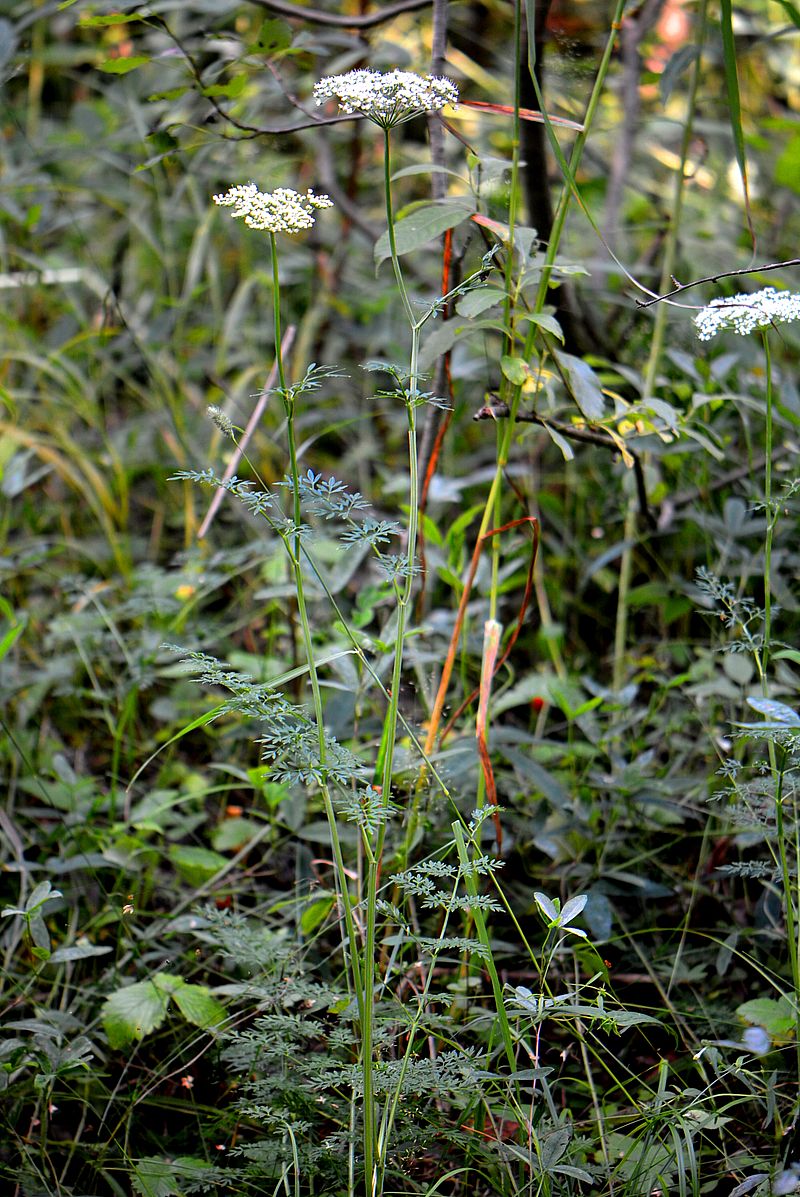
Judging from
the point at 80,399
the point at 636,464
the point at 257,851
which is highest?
the point at 636,464

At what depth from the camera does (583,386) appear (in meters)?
1.08

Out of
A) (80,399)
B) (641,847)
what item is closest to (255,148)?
(80,399)

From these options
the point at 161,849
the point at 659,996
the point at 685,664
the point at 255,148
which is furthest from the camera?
the point at 255,148

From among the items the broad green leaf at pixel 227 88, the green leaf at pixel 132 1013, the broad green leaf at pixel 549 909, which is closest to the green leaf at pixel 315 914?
the green leaf at pixel 132 1013

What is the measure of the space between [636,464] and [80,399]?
109cm

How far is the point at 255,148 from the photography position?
7.84 ft

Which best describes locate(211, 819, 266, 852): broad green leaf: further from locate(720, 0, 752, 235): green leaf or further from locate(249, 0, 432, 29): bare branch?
locate(249, 0, 432, 29): bare branch

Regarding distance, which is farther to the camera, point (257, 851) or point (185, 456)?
point (185, 456)

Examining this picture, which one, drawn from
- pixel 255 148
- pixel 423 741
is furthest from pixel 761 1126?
pixel 255 148

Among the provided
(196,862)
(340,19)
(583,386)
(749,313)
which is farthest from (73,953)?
(340,19)

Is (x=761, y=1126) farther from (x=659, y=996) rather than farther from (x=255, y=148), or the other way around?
(x=255, y=148)

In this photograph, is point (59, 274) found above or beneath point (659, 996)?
above

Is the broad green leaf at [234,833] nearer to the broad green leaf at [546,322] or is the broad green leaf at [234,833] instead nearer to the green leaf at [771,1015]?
the green leaf at [771,1015]

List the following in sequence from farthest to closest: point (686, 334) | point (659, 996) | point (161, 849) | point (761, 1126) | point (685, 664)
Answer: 1. point (686, 334)
2. point (685, 664)
3. point (161, 849)
4. point (659, 996)
5. point (761, 1126)
